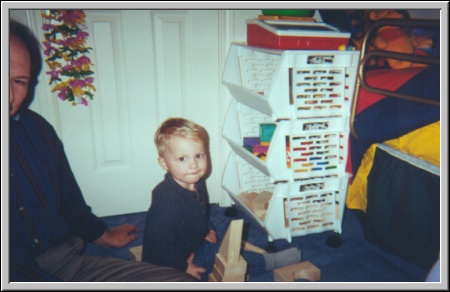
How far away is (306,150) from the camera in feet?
4.16

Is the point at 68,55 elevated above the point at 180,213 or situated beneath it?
elevated above

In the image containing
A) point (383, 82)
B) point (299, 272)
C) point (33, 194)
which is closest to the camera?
point (33, 194)

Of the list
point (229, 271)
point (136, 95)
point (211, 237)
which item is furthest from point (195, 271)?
point (136, 95)

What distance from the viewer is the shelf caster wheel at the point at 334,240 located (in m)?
1.37

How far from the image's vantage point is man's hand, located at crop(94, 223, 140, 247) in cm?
127

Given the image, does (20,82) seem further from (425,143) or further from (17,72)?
(425,143)

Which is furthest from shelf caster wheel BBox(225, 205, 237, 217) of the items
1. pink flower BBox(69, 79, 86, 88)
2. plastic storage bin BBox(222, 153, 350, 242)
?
pink flower BBox(69, 79, 86, 88)

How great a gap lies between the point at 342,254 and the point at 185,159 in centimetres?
77

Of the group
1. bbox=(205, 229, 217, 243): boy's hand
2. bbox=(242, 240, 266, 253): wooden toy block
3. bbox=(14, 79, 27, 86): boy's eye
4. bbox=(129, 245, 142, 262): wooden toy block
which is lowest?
bbox=(242, 240, 266, 253): wooden toy block

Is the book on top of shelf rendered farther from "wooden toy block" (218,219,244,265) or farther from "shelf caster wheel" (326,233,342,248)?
"shelf caster wheel" (326,233,342,248)

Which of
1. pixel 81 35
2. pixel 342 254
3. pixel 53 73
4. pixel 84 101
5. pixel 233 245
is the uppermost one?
pixel 81 35

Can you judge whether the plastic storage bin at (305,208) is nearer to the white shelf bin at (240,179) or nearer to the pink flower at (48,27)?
the white shelf bin at (240,179)

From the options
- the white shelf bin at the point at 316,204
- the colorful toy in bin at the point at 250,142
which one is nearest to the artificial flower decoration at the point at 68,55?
the colorful toy in bin at the point at 250,142

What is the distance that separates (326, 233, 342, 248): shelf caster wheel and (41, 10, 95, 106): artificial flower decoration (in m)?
1.19
